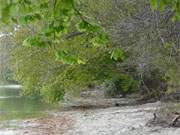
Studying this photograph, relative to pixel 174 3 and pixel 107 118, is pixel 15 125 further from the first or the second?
pixel 174 3

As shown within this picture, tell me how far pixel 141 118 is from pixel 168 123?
3.59 m

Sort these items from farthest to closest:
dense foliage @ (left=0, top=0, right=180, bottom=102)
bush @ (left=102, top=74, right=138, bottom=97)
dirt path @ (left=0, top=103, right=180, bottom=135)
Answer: bush @ (left=102, top=74, right=138, bottom=97), dirt path @ (left=0, top=103, right=180, bottom=135), dense foliage @ (left=0, top=0, right=180, bottom=102)

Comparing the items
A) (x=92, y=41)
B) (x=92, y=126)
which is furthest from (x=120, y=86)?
→ (x=92, y=41)

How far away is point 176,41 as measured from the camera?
1374cm

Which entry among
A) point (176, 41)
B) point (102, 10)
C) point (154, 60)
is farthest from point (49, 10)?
point (102, 10)

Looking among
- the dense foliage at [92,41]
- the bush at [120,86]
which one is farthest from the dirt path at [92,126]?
the bush at [120,86]

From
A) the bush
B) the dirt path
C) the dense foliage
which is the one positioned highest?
the dense foliage

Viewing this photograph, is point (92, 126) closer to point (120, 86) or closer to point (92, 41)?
point (92, 41)

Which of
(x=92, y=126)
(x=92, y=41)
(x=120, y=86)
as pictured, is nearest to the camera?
(x=92, y=41)

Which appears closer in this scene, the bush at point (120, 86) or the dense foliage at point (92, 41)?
the dense foliage at point (92, 41)

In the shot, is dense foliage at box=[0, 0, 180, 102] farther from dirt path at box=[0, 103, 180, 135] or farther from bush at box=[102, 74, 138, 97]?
dirt path at box=[0, 103, 180, 135]

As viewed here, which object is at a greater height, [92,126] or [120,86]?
[120,86]

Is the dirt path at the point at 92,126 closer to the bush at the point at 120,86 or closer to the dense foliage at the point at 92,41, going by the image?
the dense foliage at the point at 92,41

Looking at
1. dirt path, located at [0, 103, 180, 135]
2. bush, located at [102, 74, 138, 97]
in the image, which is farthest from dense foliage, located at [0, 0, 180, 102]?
dirt path, located at [0, 103, 180, 135]
